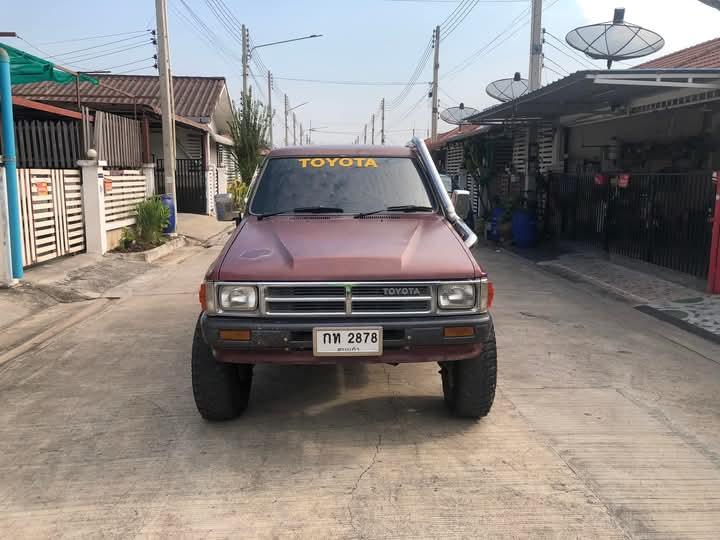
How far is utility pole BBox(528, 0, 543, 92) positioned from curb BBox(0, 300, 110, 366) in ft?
38.7

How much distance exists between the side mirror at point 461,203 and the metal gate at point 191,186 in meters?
18.0

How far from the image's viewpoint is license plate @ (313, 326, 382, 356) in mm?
3537

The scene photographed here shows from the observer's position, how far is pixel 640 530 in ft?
9.52

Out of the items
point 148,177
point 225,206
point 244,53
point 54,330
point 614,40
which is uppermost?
point 244,53

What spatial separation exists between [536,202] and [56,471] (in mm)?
13426

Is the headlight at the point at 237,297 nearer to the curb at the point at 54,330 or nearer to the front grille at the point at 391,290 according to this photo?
the front grille at the point at 391,290

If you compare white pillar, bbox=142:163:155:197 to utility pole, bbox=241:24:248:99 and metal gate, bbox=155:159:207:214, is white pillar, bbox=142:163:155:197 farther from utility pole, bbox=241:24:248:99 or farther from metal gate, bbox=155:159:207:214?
utility pole, bbox=241:24:248:99

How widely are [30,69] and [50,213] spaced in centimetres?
239

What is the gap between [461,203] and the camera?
16.5 ft

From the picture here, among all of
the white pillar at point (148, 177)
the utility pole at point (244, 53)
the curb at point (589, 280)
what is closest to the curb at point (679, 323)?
the curb at point (589, 280)

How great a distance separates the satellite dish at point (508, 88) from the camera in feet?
57.7

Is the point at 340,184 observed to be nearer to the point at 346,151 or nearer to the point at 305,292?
Answer: the point at 346,151

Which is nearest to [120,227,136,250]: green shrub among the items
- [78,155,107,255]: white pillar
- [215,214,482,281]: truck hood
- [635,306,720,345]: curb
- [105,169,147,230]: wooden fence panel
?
[105,169,147,230]: wooden fence panel

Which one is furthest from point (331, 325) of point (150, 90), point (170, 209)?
point (150, 90)
